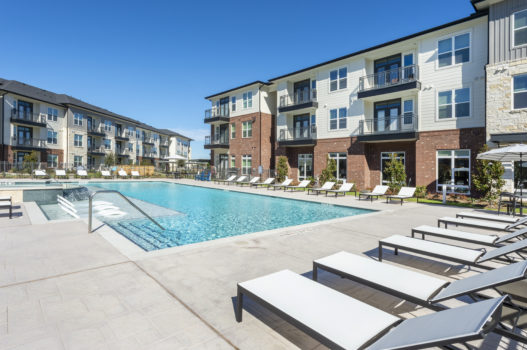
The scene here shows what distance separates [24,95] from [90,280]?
38854 mm

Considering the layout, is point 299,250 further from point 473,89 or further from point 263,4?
point 263,4

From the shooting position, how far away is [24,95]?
3191 cm

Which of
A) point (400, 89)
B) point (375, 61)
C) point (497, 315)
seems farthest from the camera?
point (375, 61)

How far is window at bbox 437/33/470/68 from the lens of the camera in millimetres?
15383

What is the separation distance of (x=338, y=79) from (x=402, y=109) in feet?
17.9

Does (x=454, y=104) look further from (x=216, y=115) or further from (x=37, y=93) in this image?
(x=37, y=93)

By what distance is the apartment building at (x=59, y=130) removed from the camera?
104 feet

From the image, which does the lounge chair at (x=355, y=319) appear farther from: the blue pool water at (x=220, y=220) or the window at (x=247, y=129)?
the window at (x=247, y=129)

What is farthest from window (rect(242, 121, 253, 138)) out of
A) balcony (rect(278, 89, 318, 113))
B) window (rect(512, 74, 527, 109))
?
window (rect(512, 74, 527, 109))

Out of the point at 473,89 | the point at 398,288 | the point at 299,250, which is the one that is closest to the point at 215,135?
the point at 473,89

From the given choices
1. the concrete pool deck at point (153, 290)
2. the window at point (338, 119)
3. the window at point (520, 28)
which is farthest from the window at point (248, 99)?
the concrete pool deck at point (153, 290)

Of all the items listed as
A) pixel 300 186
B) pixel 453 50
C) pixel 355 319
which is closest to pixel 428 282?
pixel 355 319

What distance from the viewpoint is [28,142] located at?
33250 millimetres

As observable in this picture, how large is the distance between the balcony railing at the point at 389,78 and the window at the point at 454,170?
16.1 feet
